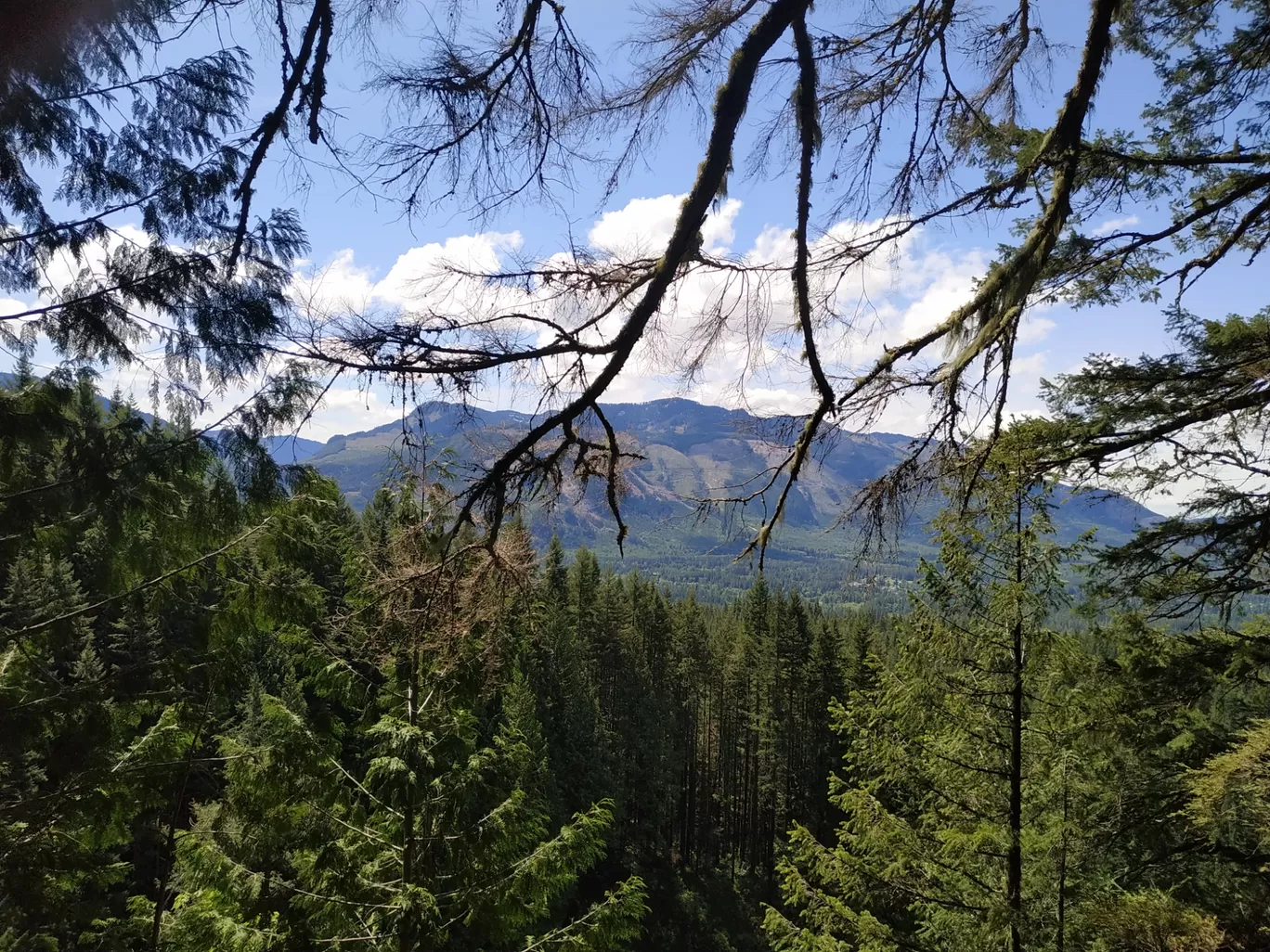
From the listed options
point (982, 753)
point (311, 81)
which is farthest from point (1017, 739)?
point (311, 81)

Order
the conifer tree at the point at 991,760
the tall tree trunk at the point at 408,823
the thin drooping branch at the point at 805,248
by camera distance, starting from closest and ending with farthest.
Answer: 1. the thin drooping branch at the point at 805,248
2. the conifer tree at the point at 991,760
3. the tall tree trunk at the point at 408,823

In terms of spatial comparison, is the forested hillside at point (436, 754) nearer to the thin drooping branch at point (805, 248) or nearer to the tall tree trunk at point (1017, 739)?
the tall tree trunk at point (1017, 739)

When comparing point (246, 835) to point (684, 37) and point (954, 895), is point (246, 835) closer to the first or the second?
point (954, 895)

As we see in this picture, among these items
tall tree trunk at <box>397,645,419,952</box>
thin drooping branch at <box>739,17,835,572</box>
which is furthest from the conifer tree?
tall tree trunk at <box>397,645,419,952</box>

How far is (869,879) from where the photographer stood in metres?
6.40

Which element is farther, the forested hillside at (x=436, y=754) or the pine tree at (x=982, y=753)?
the pine tree at (x=982, y=753)

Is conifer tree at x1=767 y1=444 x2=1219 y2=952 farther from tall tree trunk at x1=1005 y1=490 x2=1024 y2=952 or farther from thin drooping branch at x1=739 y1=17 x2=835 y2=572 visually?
thin drooping branch at x1=739 y1=17 x2=835 y2=572

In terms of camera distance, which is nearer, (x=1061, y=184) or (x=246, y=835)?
(x=1061, y=184)

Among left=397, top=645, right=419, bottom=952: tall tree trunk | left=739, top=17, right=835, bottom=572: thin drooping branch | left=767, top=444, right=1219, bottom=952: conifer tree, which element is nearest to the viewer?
left=739, top=17, right=835, bottom=572: thin drooping branch

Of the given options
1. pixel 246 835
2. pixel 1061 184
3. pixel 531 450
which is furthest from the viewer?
pixel 246 835

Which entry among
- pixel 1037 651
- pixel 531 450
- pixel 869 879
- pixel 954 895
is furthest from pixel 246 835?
pixel 1037 651

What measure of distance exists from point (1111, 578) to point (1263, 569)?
0.93 m

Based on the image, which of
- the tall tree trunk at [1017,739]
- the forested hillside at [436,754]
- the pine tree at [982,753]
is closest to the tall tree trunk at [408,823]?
the forested hillside at [436,754]

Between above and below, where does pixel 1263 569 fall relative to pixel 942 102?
below
